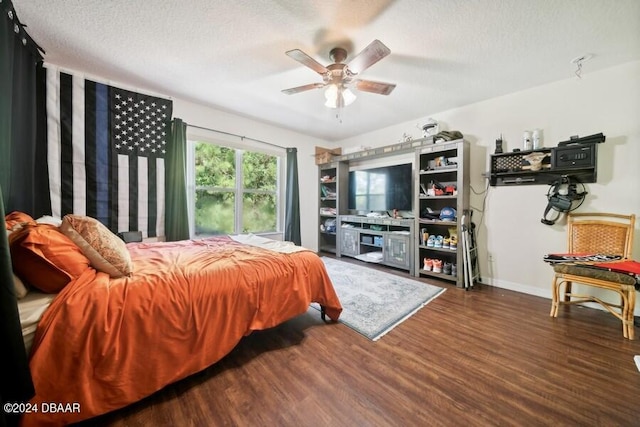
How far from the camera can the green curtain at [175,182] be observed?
297 cm

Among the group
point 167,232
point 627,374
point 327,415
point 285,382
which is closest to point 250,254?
point 285,382

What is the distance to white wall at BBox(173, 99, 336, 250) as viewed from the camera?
321 cm

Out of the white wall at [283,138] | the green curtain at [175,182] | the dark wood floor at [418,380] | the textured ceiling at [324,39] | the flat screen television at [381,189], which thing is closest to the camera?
the dark wood floor at [418,380]

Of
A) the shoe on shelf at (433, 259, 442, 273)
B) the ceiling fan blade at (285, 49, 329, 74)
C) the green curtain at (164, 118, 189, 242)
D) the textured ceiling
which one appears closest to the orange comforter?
the green curtain at (164, 118, 189, 242)

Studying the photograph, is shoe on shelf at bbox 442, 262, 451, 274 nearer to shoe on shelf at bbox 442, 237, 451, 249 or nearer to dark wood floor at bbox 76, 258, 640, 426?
shoe on shelf at bbox 442, 237, 451, 249

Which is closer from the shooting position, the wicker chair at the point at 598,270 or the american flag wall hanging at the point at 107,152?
the wicker chair at the point at 598,270

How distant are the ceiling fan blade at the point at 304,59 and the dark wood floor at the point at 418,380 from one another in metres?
2.21

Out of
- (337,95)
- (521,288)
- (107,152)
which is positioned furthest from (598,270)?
(107,152)

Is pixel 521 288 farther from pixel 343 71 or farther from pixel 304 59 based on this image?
pixel 304 59

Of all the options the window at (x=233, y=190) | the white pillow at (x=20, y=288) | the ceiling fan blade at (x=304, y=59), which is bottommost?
the white pillow at (x=20, y=288)

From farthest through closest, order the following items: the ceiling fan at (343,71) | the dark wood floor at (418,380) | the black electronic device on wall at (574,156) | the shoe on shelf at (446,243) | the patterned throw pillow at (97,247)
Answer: the shoe on shelf at (446,243)
the black electronic device on wall at (574,156)
the ceiling fan at (343,71)
the patterned throw pillow at (97,247)
the dark wood floor at (418,380)

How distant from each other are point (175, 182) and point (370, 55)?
2751 millimetres

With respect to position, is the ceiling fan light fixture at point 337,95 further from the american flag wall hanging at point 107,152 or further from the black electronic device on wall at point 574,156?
the black electronic device on wall at point 574,156

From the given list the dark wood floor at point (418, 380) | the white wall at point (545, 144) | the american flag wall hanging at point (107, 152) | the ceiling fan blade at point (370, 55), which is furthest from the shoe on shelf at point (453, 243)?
the american flag wall hanging at point (107, 152)
